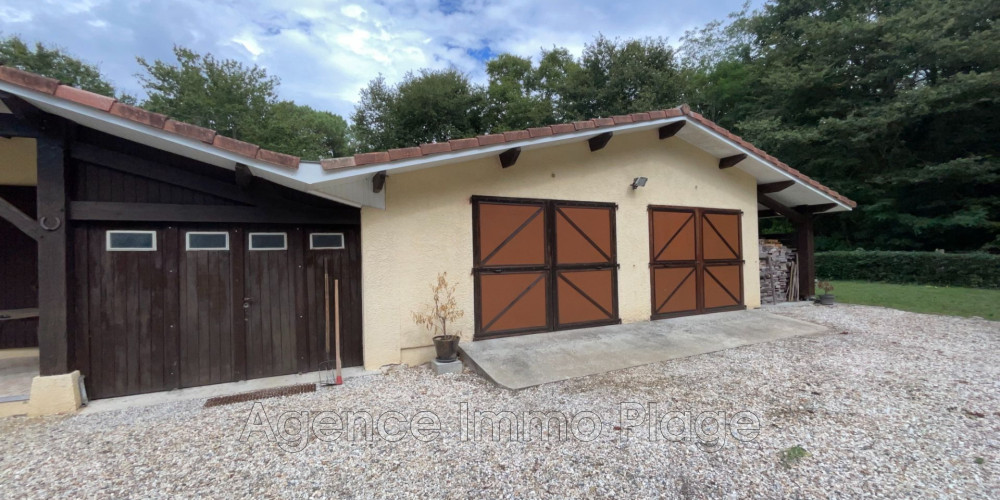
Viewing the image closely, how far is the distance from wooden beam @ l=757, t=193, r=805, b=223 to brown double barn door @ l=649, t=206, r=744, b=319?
114 cm

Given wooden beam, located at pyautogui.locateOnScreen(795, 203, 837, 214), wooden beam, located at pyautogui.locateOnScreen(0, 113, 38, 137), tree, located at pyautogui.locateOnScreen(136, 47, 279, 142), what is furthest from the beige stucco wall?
tree, located at pyautogui.locateOnScreen(136, 47, 279, 142)

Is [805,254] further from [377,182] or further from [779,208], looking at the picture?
[377,182]

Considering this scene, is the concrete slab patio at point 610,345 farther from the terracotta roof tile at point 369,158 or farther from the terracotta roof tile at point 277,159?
the terracotta roof tile at point 277,159

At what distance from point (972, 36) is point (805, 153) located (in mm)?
5595

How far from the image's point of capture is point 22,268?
5254mm

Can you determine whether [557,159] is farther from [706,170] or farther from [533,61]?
[533,61]

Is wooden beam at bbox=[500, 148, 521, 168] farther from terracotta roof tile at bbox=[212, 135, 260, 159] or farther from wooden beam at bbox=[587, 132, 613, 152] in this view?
terracotta roof tile at bbox=[212, 135, 260, 159]

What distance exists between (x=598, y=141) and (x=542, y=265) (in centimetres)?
209

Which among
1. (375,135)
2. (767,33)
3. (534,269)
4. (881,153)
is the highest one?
(767,33)

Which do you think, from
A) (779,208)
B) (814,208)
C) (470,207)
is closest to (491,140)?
(470,207)

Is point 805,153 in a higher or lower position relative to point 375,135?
lower

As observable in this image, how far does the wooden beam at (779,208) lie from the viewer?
8.52 metres

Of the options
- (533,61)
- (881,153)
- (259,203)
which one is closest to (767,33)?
(881,153)

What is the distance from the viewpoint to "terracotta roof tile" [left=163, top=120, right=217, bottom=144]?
3.44 metres
